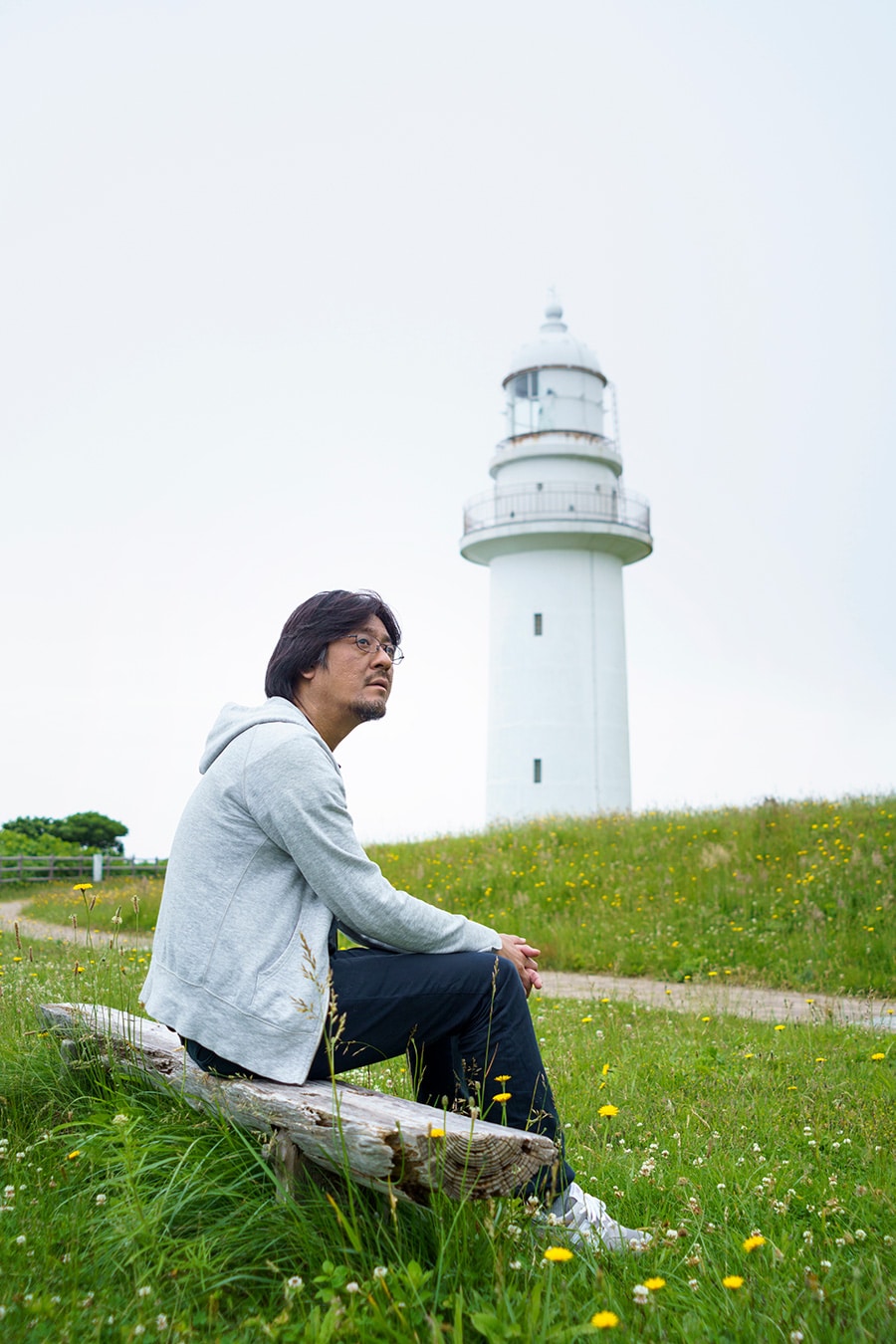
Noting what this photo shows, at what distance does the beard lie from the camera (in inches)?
137

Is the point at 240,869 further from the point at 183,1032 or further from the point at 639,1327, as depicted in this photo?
the point at 639,1327

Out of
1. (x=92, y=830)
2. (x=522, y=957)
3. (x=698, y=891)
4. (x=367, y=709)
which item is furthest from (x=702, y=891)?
(x=92, y=830)

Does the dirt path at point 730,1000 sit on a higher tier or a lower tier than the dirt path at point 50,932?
lower

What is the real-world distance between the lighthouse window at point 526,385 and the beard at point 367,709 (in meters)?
20.5

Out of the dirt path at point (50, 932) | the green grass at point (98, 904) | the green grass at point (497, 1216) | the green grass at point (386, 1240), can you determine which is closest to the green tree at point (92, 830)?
the green grass at point (98, 904)

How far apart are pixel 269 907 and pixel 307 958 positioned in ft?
0.72

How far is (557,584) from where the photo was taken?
2236 cm

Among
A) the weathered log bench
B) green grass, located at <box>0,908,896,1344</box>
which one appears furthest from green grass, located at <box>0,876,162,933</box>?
the weathered log bench

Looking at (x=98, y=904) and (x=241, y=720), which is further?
(x=98, y=904)

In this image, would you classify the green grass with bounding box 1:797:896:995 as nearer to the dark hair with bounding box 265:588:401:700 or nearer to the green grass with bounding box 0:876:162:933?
the green grass with bounding box 0:876:162:933

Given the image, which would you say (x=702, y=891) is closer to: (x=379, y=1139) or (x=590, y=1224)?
(x=590, y=1224)

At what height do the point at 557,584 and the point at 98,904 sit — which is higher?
the point at 557,584

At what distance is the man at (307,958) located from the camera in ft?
9.70

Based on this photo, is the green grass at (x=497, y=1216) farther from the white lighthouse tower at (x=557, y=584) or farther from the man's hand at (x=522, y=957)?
the white lighthouse tower at (x=557, y=584)
